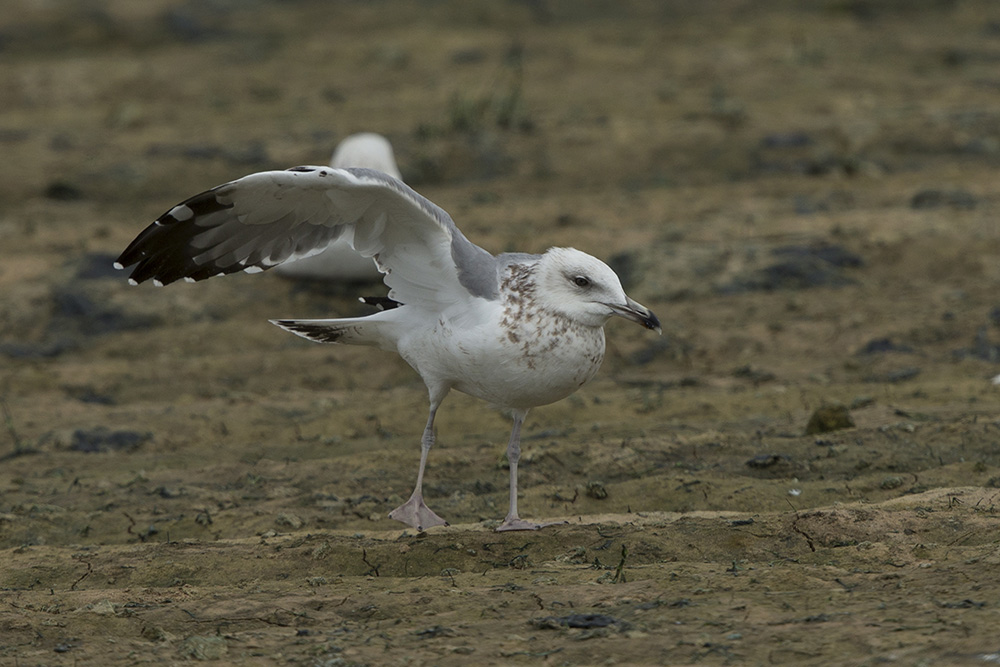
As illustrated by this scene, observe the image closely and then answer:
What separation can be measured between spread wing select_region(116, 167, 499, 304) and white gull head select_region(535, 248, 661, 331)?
11.1 inches

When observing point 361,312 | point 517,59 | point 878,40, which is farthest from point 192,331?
point 878,40

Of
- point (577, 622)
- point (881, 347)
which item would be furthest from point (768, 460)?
point (881, 347)

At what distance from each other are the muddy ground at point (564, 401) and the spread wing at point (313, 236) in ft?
3.75

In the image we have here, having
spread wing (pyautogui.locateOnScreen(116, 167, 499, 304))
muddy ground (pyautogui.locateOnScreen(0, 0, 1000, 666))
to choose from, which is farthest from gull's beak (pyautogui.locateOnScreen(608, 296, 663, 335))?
muddy ground (pyautogui.locateOnScreen(0, 0, 1000, 666))

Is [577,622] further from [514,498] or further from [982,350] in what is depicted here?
[982,350]

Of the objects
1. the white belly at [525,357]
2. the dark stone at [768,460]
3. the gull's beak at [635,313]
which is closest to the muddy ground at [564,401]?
the dark stone at [768,460]

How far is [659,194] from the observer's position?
12531 mm

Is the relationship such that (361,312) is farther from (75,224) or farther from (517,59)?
(517,59)

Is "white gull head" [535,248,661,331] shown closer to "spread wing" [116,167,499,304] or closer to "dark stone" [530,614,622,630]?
"spread wing" [116,167,499,304]

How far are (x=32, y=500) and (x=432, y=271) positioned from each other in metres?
2.40

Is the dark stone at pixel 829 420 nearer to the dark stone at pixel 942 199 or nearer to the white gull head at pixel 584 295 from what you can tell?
the white gull head at pixel 584 295

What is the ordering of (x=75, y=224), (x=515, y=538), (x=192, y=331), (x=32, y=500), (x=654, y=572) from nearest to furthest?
(x=654, y=572), (x=515, y=538), (x=32, y=500), (x=192, y=331), (x=75, y=224)

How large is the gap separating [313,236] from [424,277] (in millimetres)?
590

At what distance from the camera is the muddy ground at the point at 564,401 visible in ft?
15.0
